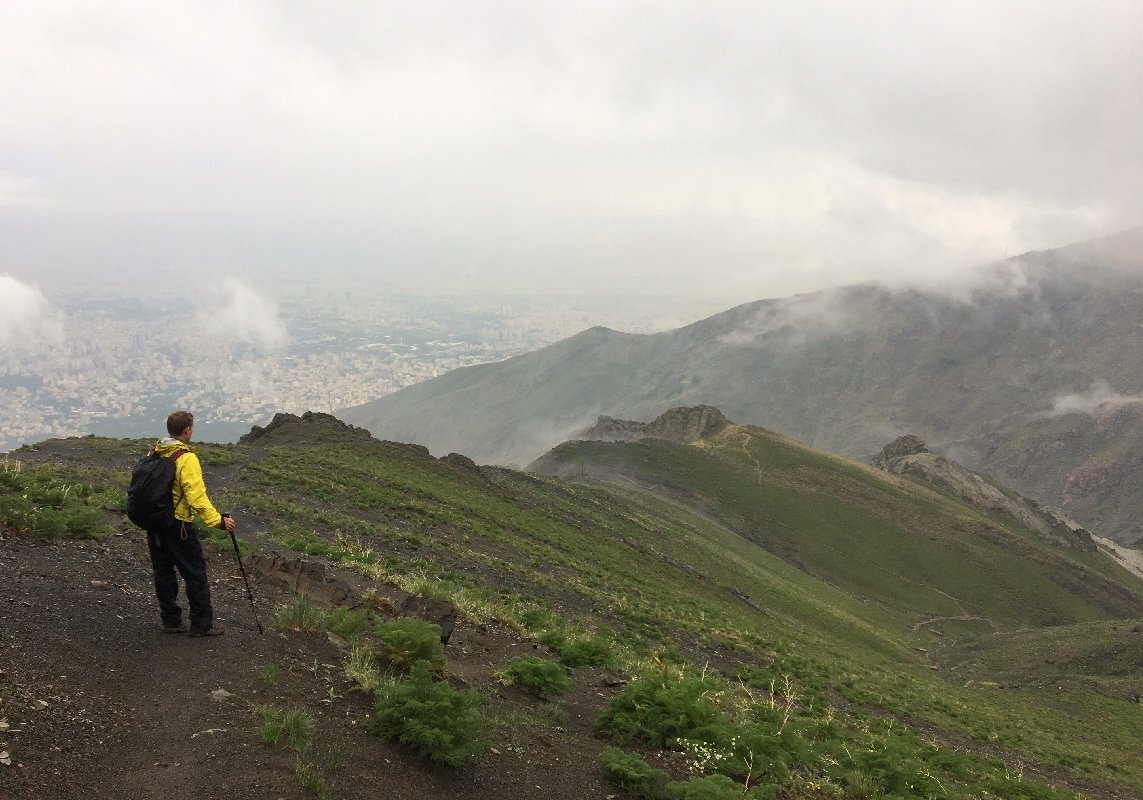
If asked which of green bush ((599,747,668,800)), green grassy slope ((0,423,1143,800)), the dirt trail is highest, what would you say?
green bush ((599,747,668,800))

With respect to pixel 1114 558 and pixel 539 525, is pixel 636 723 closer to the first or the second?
pixel 539 525

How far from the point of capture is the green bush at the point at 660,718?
916 cm

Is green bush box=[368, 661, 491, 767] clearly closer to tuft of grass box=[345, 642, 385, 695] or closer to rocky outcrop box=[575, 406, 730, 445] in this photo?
tuft of grass box=[345, 642, 385, 695]

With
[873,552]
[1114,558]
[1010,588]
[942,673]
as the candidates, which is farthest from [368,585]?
[1114,558]

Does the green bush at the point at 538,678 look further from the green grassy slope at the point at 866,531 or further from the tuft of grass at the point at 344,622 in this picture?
the green grassy slope at the point at 866,531

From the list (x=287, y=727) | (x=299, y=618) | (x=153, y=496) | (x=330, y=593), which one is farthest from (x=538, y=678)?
(x=153, y=496)

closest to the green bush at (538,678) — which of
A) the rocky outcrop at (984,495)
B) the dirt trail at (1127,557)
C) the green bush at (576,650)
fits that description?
the green bush at (576,650)

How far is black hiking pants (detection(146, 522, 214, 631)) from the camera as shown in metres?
8.76

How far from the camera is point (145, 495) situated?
8492 millimetres

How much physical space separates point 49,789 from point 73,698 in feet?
5.46

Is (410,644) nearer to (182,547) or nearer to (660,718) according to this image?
(182,547)

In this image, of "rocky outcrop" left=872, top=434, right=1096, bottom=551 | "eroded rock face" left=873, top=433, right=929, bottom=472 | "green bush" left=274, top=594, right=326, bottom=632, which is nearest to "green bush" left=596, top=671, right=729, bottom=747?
"green bush" left=274, top=594, right=326, bottom=632

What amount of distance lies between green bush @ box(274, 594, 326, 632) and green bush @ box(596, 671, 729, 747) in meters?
4.35

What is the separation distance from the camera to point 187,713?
690cm
